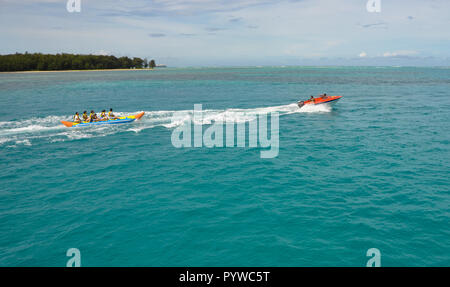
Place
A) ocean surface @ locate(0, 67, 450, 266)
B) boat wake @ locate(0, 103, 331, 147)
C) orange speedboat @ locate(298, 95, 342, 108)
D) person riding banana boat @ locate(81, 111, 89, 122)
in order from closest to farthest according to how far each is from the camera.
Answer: ocean surface @ locate(0, 67, 450, 266) < boat wake @ locate(0, 103, 331, 147) < person riding banana boat @ locate(81, 111, 89, 122) < orange speedboat @ locate(298, 95, 342, 108)

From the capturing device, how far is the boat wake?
31500 mm

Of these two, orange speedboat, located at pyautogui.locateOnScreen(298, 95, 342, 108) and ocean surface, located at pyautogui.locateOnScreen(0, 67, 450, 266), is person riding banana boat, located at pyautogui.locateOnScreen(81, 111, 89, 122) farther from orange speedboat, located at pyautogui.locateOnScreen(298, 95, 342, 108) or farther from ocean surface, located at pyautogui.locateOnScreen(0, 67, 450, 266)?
orange speedboat, located at pyautogui.locateOnScreen(298, 95, 342, 108)

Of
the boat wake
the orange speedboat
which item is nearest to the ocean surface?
the boat wake

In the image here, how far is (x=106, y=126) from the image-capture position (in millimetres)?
36719

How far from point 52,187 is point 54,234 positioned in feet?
20.4

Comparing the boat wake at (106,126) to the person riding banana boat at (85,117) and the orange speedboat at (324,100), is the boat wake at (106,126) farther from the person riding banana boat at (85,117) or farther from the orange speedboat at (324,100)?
the person riding banana boat at (85,117)

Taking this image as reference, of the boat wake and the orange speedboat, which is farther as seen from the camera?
the orange speedboat

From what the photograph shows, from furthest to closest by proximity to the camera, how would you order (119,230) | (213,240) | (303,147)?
(303,147) < (119,230) < (213,240)

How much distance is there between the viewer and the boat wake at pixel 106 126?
3150 cm

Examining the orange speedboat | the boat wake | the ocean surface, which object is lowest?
the ocean surface
